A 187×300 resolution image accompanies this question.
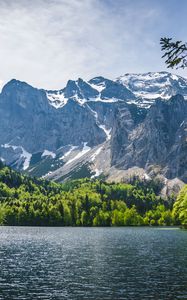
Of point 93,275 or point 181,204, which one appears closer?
point 93,275

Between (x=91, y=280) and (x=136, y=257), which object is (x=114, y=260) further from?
(x=91, y=280)

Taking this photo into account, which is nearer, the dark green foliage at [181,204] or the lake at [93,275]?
the lake at [93,275]

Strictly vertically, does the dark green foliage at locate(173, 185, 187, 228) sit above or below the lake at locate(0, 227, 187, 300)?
above

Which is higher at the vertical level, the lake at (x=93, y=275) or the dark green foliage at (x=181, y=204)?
the dark green foliage at (x=181, y=204)

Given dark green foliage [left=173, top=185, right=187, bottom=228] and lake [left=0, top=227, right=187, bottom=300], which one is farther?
dark green foliage [left=173, top=185, right=187, bottom=228]

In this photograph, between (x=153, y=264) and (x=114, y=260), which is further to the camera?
(x=114, y=260)

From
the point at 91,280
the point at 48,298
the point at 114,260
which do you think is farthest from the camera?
the point at 114,260

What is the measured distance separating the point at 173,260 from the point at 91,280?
26660mm

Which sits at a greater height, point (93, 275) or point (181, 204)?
point (181, 204)

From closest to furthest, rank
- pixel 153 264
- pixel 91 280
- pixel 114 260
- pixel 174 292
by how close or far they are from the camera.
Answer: pixel 174 292
pixel 91 280
pixel 153 264
pixel 114 260

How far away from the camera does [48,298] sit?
4716cm

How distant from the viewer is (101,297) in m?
47.6

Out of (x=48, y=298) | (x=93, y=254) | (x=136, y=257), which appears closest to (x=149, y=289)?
(x=48, y=298)

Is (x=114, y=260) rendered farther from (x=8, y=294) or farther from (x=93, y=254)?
(x=8, y=294)
